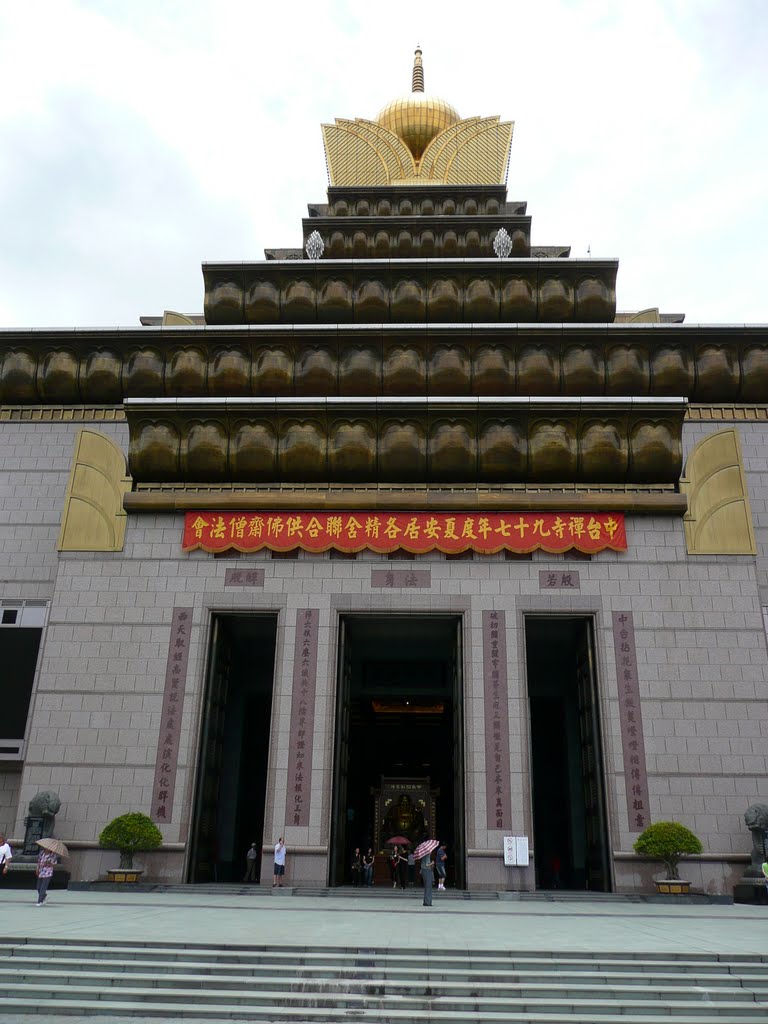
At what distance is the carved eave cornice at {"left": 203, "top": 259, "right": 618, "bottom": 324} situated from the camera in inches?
1102

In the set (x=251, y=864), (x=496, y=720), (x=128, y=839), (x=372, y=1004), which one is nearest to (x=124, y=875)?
(x=128, y=839)

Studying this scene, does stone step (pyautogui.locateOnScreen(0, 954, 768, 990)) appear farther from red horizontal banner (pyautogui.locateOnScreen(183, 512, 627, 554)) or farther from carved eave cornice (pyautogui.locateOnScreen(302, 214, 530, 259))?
carved eave cornice (pyautogui.locateOnScreen(302, 214, 530, 259))

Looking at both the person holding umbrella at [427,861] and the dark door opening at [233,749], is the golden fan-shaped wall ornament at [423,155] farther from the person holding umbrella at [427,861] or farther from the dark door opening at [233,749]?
the person holding umbrella at [427,861]

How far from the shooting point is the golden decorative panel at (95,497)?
23.6 metres

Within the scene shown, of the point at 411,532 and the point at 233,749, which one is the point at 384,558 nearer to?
the point at 411,532

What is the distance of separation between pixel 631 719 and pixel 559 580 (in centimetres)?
411

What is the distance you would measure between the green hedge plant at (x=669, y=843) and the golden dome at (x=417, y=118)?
31.9 meters

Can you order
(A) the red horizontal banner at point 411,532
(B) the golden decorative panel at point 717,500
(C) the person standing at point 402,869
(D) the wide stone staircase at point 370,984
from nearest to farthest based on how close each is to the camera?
(D) the wide stone staircase at point 370,984 → (B) the golden decorative panel at point 717,500 → (A) the red horizontal banner at point 411,532 → (C) the person standing at point 402,869

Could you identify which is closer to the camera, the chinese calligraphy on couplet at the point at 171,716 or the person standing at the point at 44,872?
the person standing at the point at 44,872

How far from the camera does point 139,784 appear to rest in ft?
68.9

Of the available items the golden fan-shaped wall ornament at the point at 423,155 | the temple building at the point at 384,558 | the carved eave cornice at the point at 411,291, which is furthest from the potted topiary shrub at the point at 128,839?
the golden fan-shaped wall ornament at the point at 423,155

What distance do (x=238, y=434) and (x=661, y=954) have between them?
1788cm

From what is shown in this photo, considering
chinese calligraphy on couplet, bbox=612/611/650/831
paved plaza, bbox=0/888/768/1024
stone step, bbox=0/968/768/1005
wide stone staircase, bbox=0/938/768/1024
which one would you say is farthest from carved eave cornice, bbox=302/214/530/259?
stone step, bbox=0/968/768/1005

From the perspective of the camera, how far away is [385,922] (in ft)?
46.4
